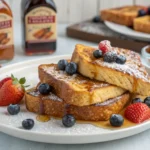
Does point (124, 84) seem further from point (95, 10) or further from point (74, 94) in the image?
point (95, 10)

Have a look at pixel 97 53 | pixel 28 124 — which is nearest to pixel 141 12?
pixel 97 53

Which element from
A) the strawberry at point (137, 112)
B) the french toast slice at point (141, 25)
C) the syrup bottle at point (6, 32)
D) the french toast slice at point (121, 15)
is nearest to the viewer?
the strawberry at point (137, 112)

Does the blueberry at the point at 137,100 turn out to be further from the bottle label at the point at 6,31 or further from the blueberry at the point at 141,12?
the blueberry at the point at 141,12

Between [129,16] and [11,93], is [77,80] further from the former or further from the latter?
[129,16]

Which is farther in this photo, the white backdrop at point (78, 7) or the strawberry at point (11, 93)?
the white backdrop at point (78, 7)

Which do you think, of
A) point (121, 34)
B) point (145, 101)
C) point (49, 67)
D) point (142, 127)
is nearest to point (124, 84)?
point (145, 101)

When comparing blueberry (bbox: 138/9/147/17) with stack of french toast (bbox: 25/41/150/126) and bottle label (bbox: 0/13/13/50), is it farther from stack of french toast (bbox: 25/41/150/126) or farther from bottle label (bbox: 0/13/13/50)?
stack of french toast (bbox: 25/41/150/126)

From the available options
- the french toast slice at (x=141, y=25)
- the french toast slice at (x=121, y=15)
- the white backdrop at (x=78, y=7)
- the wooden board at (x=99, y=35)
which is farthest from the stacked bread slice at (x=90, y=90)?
the white backdrop at (x=78, y=7)
